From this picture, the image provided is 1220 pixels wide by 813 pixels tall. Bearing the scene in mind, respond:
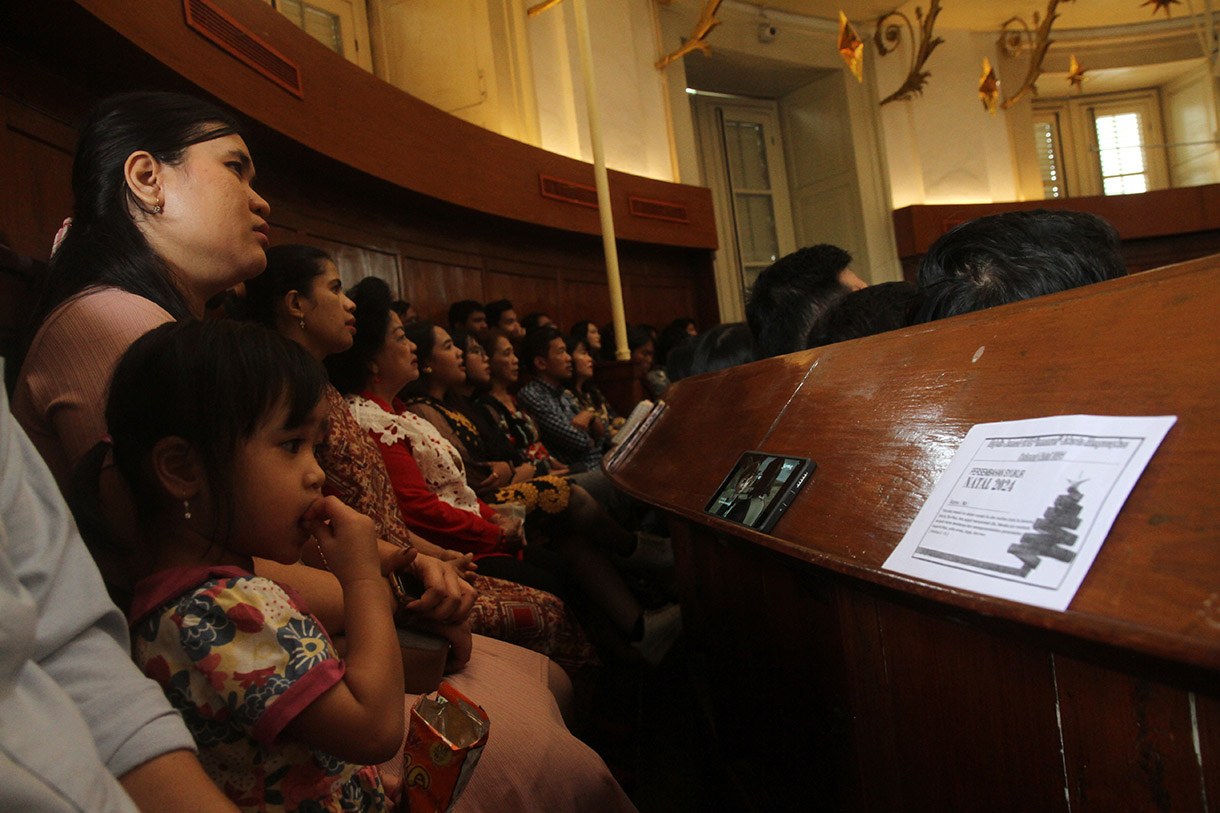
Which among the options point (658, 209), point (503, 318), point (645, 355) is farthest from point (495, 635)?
point (658, 209)

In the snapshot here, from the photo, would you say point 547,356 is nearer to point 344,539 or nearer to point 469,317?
point 469,317

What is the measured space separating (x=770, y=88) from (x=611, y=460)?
750 centimetres

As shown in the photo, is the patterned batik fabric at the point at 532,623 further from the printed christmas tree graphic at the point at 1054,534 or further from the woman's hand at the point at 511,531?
the printed christmas tree graphic at the point at 1054,534

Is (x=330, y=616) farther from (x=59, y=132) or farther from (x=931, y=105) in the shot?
(x=931, y=105)

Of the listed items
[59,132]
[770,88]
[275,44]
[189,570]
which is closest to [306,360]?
[189,570]

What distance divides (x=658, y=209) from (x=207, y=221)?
17.8ft

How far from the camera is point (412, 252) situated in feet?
15.0

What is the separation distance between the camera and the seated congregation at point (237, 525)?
53 centimetres

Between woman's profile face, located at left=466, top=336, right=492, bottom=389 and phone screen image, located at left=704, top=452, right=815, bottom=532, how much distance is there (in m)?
2.03

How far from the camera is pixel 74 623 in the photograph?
0.49 m

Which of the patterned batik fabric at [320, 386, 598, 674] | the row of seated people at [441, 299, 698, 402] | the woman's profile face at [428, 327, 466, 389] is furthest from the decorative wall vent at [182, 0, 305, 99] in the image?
the patterned batik fabric at [320, 386, 598, 674]

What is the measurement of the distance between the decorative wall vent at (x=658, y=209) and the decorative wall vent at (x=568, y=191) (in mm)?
562

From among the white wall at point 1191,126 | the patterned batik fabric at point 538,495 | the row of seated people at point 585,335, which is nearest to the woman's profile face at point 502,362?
the row of seated people at point 585,335

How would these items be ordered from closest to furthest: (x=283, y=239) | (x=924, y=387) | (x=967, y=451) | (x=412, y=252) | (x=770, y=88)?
(x=967, y=451) < (x=924, y=387) < (x=283, y=239) < (x=412, y=252) < (x=770, y=88)
